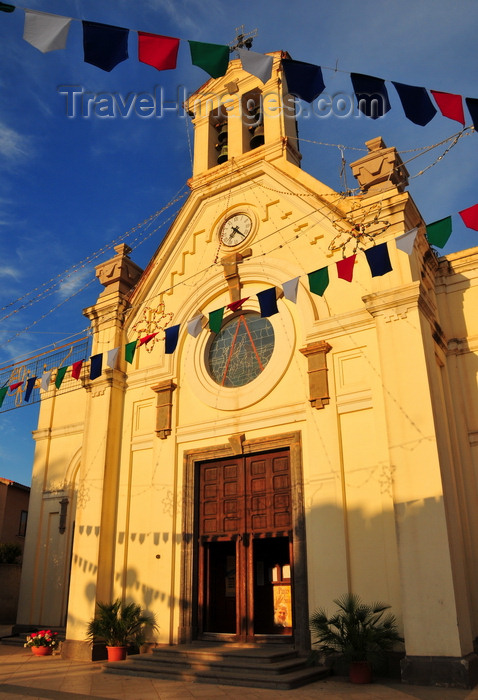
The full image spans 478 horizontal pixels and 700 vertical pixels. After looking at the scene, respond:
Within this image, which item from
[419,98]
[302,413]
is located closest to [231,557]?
[302,413]

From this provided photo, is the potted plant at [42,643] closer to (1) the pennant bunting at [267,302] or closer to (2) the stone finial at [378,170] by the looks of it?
(1) the pennant bunting at [267,302]

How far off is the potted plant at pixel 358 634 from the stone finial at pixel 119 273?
1081 cm

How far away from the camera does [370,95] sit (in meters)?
8.98

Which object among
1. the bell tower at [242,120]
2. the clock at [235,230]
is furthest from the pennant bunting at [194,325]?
the bell tower at [242,120]

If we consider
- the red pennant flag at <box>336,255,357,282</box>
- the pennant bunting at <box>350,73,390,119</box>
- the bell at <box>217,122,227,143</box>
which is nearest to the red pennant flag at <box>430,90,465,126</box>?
the pennant bunting at <box>350,73,390,119</box>

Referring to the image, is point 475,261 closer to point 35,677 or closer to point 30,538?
point 35,677

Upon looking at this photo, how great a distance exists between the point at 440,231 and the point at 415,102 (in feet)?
7.43

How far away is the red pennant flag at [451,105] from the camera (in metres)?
8.76

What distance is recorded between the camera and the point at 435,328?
12859 millimetres

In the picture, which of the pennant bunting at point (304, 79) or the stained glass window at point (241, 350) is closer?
the pennant bunting at point (304, 79)

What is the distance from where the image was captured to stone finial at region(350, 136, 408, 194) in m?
13.6

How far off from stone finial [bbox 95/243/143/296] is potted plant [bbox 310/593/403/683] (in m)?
10.8

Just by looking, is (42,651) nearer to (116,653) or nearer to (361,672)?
(116,653)

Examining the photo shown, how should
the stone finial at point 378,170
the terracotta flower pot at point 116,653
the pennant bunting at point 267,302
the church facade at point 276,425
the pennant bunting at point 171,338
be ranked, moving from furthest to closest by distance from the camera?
the pennant bunting at point 171,338, the stone finial at point 378,170, the terracotta flower pot at point 116,653, the pennant bunting at point 267,302, the church facade at point 276,425
